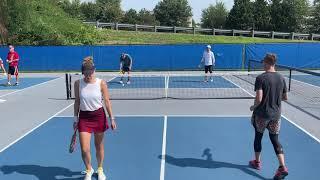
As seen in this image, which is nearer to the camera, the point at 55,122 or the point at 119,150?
the point at 119,150

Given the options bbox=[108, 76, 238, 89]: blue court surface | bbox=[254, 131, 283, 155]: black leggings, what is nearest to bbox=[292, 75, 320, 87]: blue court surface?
bbox=[108, 76, 238, 89]: blue court surface

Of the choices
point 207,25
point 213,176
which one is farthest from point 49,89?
point 207,25

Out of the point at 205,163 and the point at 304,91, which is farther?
the point at 304,91

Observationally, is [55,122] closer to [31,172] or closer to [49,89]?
[31,172]

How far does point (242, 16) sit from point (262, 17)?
12.1 ft

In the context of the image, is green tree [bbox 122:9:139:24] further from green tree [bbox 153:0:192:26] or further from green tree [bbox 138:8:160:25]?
green tree [bbox 153:0:192:26]

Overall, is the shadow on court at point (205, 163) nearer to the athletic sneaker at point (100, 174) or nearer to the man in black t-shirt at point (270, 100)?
the man in black t-shirt at point (270, 100)

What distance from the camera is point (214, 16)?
81188mm

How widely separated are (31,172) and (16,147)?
172 centimetres

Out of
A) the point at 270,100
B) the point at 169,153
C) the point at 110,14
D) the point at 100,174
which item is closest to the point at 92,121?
the point at 100,174

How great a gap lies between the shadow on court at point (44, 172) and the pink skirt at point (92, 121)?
97 centimetres

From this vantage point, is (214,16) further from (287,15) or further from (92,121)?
(92,121)

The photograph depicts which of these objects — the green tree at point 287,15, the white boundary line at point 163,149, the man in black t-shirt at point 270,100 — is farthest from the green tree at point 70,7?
the man in black t-shirt at point 270,100

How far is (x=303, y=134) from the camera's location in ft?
31.0
